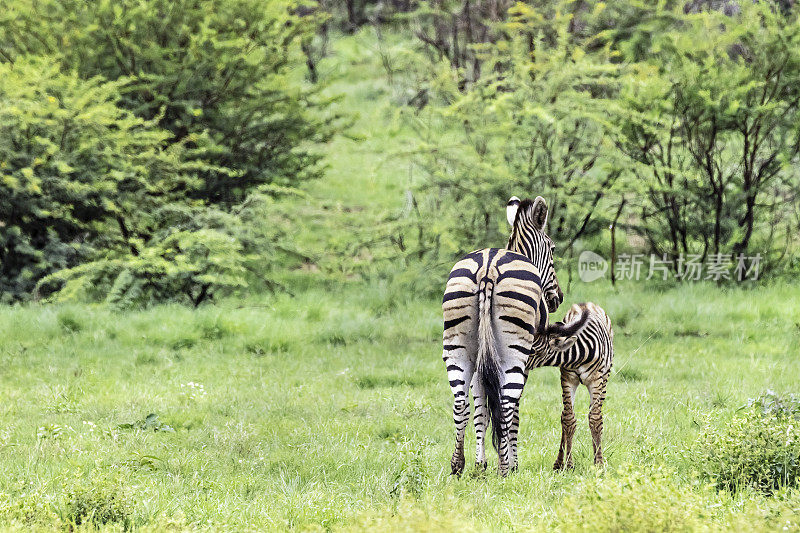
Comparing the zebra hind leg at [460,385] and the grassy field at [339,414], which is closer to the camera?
the grassy field at [339,414]

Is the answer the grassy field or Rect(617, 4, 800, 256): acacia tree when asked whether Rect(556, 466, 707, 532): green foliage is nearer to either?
the grassy field

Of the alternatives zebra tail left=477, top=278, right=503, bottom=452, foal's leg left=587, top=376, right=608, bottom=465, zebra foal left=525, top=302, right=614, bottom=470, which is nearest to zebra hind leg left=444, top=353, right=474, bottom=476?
zebra tail left=477, top=278, right=503, bottom=452

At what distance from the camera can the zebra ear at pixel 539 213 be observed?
228 inches

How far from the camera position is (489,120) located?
12820 millimetres

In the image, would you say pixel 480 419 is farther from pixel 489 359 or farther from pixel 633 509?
pixel 633 509

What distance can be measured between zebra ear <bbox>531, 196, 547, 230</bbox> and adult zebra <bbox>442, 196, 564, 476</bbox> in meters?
0.47

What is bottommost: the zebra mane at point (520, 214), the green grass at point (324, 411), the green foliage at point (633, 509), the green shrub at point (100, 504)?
the green grass at point (324, 411)

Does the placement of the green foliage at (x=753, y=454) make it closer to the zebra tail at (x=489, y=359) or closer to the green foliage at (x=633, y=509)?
the green foliage at (x=633, y=509)

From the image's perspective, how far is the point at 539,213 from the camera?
586 centimetres

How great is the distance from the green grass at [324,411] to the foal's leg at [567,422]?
142mm

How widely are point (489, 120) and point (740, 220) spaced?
14.4ft

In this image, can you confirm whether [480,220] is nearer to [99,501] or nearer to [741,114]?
[741,114]

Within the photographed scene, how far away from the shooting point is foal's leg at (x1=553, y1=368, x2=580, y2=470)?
5.54 metres

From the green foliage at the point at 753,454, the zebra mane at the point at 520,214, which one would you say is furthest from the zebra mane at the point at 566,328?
the green foliage at the point at 753,454
